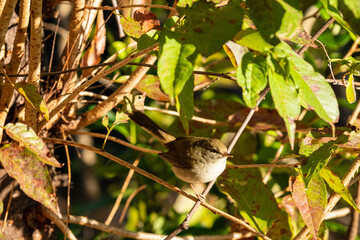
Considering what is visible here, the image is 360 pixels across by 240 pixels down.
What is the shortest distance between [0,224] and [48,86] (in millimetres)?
314

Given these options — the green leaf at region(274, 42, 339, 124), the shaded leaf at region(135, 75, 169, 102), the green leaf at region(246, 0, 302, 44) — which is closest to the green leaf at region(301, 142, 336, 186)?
the green leaf at region(274, 42, 339, 124)

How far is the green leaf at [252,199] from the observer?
875 millimetres

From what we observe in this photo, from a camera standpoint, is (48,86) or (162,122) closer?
(48,86)

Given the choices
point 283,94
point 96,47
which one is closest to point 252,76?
point 283,94

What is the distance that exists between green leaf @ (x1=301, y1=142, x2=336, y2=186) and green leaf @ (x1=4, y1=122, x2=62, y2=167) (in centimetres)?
39

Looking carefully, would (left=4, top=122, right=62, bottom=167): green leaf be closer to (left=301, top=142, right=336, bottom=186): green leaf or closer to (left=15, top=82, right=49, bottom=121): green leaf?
(left=15, top=82, right=49, bottom=121): green leaf

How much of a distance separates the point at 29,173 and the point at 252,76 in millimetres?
349

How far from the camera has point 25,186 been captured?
0.57m

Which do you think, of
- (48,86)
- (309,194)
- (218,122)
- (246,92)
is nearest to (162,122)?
(218,122)

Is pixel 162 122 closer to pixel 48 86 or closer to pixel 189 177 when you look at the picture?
pixel 189 177

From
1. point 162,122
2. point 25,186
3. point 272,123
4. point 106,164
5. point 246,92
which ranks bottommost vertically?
point 106,164

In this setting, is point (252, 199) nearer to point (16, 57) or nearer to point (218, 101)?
point (218, 101)

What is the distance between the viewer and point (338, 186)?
0.69 meters

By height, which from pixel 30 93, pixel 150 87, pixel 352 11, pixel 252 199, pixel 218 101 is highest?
pixel 352 11
